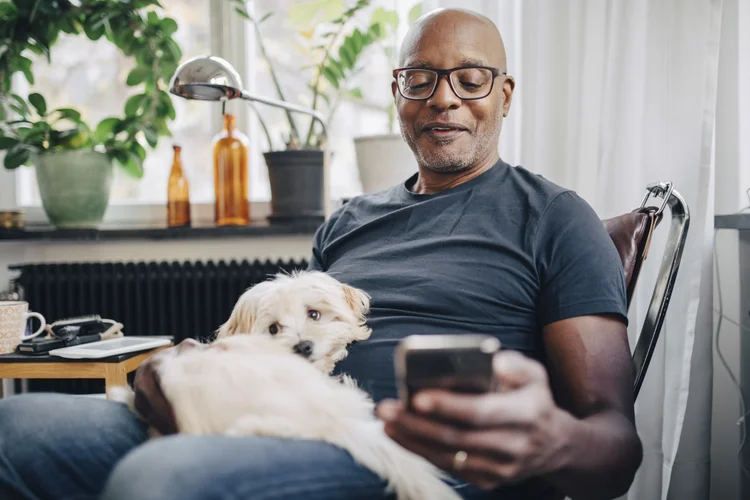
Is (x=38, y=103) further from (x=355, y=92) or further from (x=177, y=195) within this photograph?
(x=355, y=92)

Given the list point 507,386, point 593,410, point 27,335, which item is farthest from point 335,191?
point 507,386

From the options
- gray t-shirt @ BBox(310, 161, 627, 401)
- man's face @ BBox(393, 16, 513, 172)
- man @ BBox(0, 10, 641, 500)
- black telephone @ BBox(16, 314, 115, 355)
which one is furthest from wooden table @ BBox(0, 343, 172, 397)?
man's face @ BBox(393, 16, 513, 172)

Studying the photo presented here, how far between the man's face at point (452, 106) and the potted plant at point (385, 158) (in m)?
0.78

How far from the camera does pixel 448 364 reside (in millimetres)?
686

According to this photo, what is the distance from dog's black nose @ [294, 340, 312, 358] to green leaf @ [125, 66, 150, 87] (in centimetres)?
178

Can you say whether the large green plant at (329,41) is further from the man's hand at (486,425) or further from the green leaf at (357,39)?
the man's hand at (486,425)

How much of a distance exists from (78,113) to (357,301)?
5.94 feet

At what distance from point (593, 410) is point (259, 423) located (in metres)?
0.50

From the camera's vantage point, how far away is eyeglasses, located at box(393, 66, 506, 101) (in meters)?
1.38

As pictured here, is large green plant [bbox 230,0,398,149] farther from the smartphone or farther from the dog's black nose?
the smartphone

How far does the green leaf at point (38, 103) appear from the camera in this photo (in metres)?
2.51

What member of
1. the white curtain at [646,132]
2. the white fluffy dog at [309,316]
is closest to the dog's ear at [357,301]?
the white fluffy dog at [309,316]

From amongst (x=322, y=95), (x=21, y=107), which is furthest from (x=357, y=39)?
(x=21, y=107)

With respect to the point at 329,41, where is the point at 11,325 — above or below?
below
